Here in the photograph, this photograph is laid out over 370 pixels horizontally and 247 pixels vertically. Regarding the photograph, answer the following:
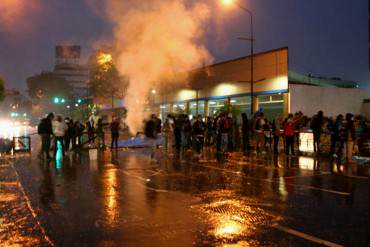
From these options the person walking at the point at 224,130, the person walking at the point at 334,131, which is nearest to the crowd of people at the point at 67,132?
the person walking at the point at 224,130

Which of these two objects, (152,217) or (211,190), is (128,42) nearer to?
(211,190)

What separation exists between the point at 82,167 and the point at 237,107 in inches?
822

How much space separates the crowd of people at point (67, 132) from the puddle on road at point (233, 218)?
373 inches

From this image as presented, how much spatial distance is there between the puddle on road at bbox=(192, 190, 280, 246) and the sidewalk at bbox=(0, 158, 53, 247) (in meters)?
2.25

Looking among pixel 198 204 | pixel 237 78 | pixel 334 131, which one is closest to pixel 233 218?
pixel 198 204

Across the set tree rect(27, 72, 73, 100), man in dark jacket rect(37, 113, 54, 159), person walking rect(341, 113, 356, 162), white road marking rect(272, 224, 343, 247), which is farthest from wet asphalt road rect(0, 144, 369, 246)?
tree rect(27, 72, 73, 100)

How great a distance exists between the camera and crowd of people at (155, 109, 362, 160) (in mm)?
15062

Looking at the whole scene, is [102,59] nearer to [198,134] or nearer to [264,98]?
[264,98]

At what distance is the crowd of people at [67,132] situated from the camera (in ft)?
52.2

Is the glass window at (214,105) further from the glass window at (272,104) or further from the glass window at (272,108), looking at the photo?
the glass window at (272,108)

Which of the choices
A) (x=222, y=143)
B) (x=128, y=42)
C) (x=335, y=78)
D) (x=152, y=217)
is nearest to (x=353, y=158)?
(x=222, y=143)

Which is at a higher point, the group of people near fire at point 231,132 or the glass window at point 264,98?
the glass window at point 264,98

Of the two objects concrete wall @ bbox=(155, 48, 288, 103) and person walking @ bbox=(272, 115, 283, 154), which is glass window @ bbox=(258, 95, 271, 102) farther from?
person walking @ bbox=(272, 115, 283, 154)

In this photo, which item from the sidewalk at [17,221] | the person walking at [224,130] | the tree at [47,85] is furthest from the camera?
the tree at [47,85]
